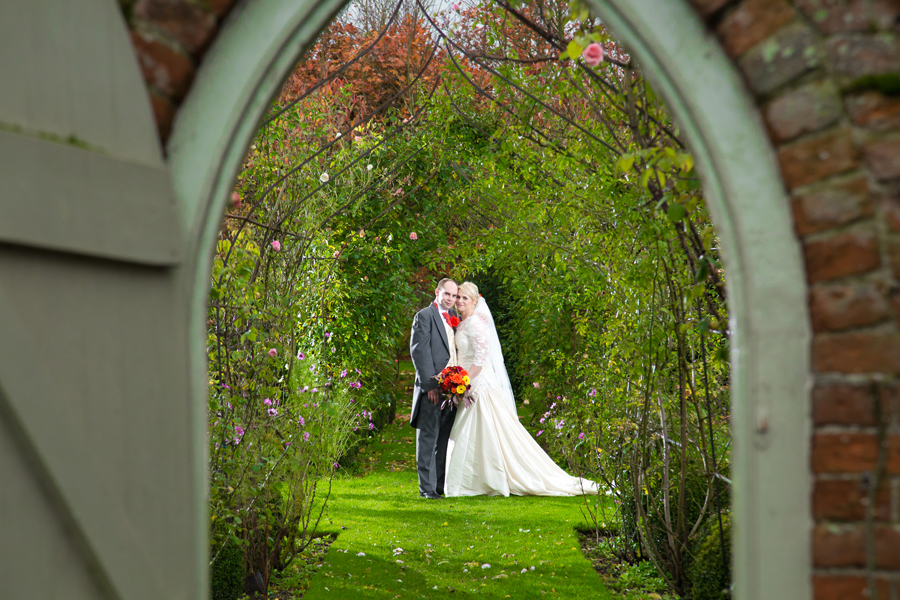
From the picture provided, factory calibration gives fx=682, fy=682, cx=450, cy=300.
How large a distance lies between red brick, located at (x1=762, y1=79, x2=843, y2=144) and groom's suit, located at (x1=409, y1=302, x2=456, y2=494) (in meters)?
6.14

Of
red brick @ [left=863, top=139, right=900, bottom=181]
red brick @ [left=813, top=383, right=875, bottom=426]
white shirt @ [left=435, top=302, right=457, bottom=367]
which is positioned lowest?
red brick @ [left=813, top=383, right=875, bottom=426]

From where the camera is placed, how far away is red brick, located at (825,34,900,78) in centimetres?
116

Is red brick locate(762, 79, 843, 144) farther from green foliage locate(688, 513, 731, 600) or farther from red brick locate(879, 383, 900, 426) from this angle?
green foliage locate(688, 513, 731, 600)

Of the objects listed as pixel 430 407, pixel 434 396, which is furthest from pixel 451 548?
pixel 430 407

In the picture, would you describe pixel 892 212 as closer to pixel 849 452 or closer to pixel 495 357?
pixel 849 452

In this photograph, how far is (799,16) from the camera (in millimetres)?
1191

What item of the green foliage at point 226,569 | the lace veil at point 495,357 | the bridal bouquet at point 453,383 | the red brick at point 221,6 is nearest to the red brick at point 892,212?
the red brick at point 221,6

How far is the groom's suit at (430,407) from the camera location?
286 inches

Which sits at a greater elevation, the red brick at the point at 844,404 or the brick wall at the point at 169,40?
the brick wall at the point at 169,40

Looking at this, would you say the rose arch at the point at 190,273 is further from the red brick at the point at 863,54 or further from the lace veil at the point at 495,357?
the lace veil at the point at 495,357

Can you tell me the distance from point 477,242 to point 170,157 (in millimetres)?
8422

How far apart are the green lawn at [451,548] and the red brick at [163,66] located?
139 inches

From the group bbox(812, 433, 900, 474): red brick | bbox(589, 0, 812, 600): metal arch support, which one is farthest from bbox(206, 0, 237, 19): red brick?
bbox(812, 433, 900, 474): red brick

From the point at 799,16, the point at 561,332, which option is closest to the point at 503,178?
the point at 561,332
